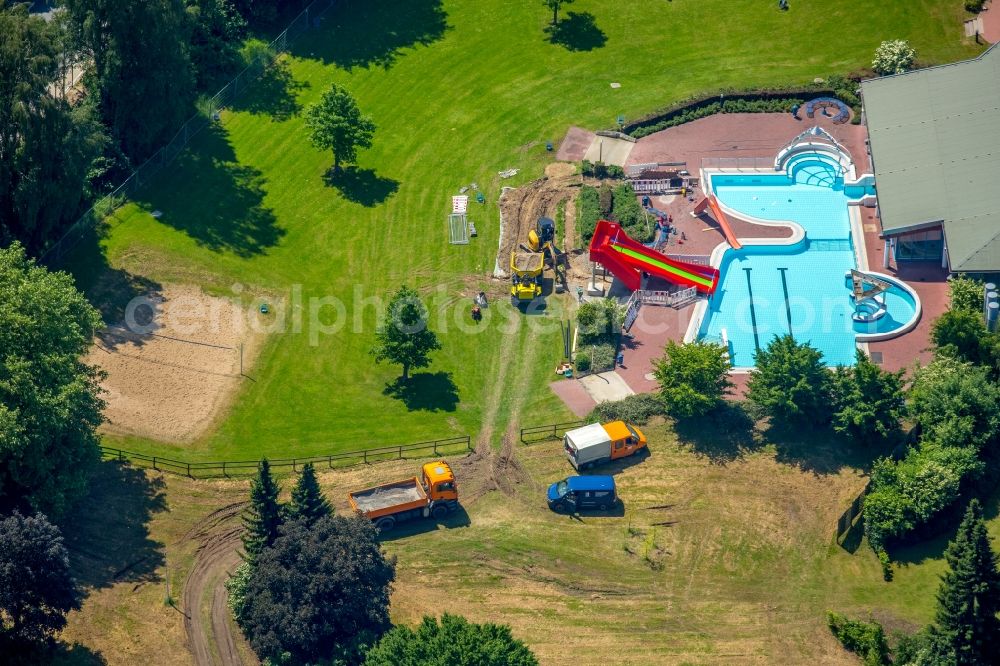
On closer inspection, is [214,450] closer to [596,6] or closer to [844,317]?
[844,317]

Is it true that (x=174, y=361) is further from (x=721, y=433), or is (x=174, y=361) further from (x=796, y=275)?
(x=796, y=275)

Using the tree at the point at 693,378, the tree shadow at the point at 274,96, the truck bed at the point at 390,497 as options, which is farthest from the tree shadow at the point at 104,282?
the tree at the point at 693,378

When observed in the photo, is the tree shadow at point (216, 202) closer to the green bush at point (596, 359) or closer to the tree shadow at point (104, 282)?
the tree shadow at point (104, 282)

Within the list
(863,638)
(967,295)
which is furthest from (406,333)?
(967,295)

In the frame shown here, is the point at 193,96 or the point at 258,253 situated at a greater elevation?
the point at 193,96

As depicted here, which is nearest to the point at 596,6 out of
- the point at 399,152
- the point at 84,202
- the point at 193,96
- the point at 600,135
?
the point at 600,135

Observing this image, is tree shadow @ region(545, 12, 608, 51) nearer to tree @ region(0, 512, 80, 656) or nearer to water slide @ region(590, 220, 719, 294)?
water slide @ region(590, 220, 719, 294)

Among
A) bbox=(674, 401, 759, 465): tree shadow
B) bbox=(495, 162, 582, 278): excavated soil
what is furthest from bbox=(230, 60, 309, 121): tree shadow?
bbox=(674, 401, 759, 465): tree shadow
